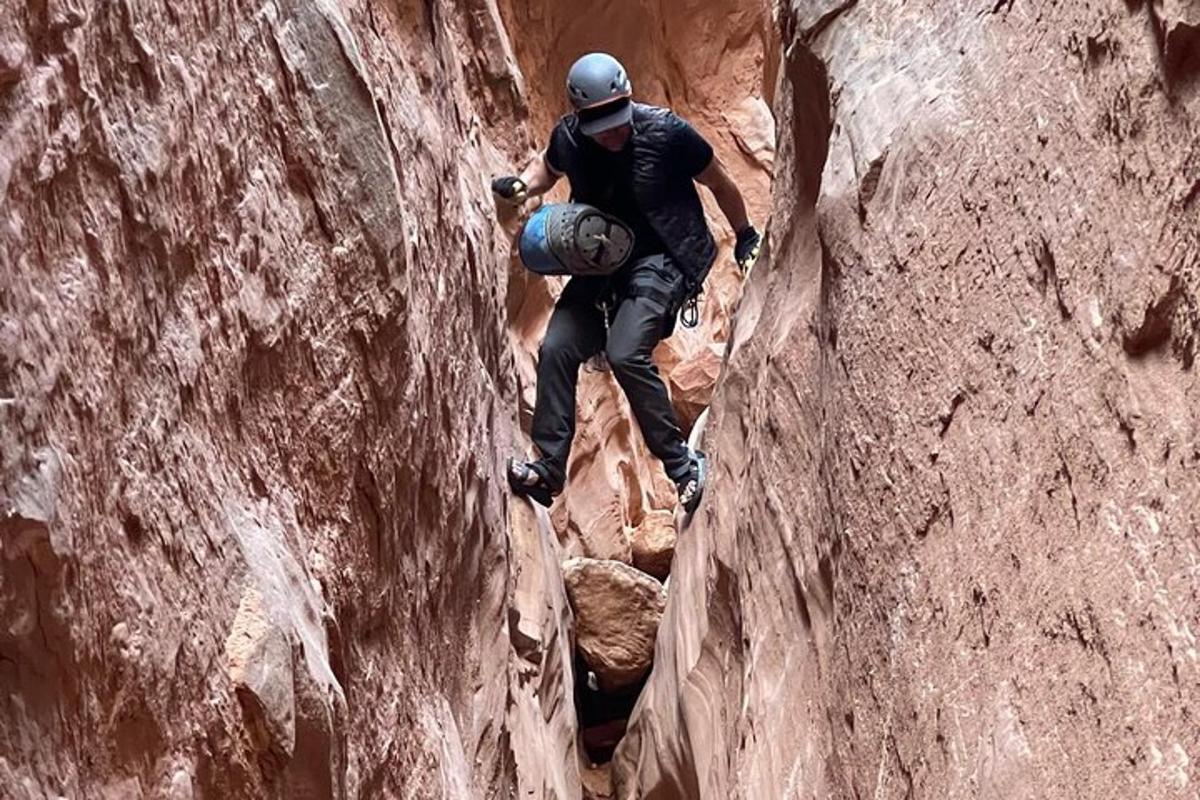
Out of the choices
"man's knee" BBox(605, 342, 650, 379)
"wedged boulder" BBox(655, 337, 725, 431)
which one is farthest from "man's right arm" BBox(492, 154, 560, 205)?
"wedged boulder" BBox(655, 337, 725, 431)

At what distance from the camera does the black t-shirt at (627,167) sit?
206 inches

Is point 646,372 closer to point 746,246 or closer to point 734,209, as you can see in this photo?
point 746,246

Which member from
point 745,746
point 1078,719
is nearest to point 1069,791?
point 1078,719

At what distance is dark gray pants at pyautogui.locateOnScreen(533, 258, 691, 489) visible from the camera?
512cm

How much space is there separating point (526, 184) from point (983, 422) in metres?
3.09

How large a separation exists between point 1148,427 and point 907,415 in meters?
0.80

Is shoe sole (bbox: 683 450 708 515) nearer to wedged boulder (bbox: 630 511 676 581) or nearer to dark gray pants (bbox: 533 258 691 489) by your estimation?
dark gray pants (bbox: 533 258 691 489)

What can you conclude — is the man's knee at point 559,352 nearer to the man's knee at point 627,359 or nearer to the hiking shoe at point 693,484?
the man's knee at point 627,359

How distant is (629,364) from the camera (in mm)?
5086

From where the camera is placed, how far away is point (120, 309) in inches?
85.3

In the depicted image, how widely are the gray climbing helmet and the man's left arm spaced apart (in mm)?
406

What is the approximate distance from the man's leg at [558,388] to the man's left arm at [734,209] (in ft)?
2.23

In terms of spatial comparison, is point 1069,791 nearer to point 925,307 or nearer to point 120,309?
point 925,307

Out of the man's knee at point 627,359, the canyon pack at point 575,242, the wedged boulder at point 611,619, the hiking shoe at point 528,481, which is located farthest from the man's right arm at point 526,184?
the wedged boulder at point 611,619
